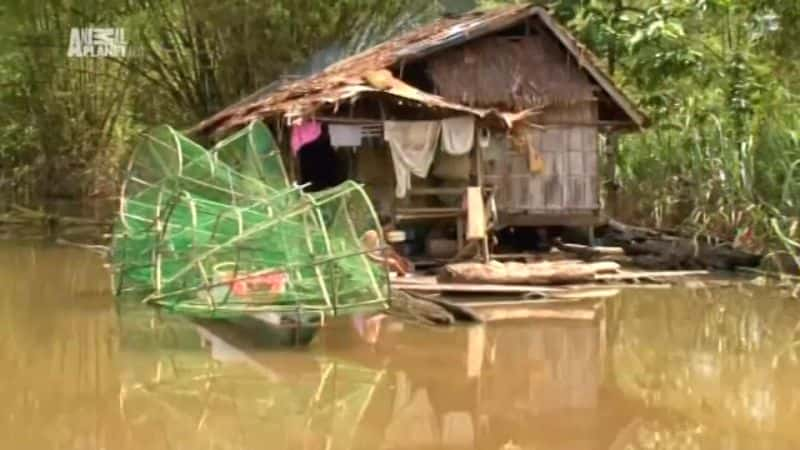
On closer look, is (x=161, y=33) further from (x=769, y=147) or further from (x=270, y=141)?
(x=769, y=147)

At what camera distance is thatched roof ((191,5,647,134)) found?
14.2 m

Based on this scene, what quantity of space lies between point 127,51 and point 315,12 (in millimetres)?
4149

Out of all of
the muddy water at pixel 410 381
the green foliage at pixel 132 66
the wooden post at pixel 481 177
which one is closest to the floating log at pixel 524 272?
the wooden post at pixel 481 177

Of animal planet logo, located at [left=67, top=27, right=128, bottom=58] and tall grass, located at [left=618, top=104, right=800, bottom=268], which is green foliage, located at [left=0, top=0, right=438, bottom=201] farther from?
tall grass, located at [left=618, top=104, right=800, bottom=268]

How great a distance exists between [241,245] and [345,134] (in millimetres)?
4974

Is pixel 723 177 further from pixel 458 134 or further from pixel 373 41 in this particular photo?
pixel 373 41

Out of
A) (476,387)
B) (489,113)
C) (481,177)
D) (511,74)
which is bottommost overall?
(476,387)

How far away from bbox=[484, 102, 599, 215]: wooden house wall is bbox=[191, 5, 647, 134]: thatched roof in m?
0.40

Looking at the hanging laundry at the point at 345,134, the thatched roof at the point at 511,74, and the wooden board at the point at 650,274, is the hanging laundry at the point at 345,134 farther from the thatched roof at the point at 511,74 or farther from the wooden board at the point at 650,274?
the wooden board at the point at 650,274

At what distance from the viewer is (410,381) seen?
8.98 metres

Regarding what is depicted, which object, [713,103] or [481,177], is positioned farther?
[713,103]

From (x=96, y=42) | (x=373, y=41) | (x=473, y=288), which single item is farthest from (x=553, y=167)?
(x=96, y=42)

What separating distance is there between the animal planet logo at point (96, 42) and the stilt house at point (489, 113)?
5.43 meters

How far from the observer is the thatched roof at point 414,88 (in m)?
14.2
